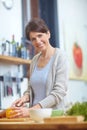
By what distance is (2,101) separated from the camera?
3.81 metres

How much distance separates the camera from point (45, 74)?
7.97 ft

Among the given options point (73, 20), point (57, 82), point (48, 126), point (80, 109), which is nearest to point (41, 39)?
point (57, 82)

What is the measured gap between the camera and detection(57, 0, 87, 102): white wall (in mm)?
4961

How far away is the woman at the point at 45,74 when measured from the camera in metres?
2.25

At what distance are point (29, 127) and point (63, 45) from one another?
3.93m

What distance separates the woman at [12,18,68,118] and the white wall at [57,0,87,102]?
2364mm

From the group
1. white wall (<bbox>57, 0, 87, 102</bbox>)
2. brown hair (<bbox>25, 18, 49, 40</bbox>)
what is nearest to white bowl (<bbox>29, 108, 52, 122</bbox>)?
brown hair (<bbox>25, 18, 49, 40</bbox>)

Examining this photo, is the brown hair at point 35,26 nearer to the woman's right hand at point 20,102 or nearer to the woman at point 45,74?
the woman at point 45,74

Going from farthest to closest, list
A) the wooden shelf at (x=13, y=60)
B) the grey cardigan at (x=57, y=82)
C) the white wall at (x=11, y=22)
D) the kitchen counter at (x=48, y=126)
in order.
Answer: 1. the white wall at (x=11, y=22)
2. the wooden shelf at (x=13, y=60)
3. the grey cardigan at (x=57, y=82)
4. the kitchen counter at (x=48, y=126)

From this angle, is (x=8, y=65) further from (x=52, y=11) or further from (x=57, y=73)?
(x=57, y=73)

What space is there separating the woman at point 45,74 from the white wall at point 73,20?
2.36 meters

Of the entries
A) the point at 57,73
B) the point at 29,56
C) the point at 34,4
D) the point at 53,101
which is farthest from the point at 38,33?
the point at 34,4

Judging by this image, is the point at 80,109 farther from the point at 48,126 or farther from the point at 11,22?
the point at 11,22

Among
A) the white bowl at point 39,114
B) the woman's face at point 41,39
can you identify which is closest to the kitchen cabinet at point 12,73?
the woman's face at point 41,39
